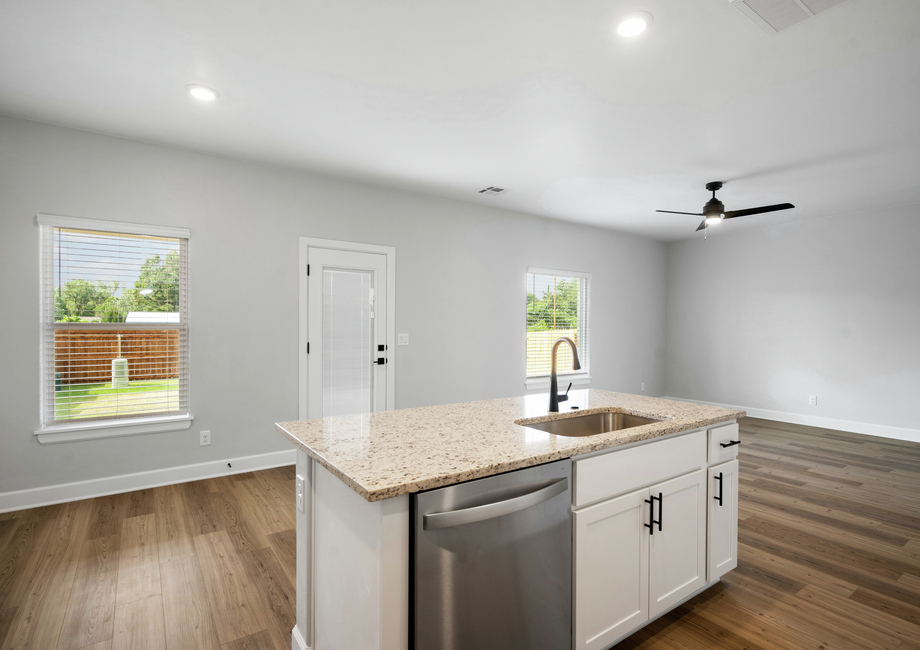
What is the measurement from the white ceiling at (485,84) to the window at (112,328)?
0.80m

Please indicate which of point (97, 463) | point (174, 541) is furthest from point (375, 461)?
point (97, 463)

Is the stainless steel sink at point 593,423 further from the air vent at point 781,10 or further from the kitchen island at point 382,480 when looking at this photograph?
the air vent at point 781,10

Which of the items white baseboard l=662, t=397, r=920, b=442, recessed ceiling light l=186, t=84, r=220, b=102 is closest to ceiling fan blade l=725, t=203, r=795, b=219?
white baseboard l=662, t=397, r=920, b=442

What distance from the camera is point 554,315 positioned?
6.23m

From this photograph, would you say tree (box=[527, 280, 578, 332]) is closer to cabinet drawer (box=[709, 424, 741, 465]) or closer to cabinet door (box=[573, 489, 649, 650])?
cabinet drawer (box=[709, 424, 741, 465])

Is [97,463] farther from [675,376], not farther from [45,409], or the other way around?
[675,376]

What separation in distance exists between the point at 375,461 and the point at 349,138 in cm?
277

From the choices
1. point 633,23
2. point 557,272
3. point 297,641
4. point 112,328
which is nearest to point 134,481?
point 112,328

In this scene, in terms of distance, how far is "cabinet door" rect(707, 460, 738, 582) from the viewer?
2115 millimetres

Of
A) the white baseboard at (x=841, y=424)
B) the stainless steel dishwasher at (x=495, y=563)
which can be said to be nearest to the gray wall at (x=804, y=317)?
the white baseboard at (x=841, y=424)

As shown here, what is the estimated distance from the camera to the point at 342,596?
4.65 ft

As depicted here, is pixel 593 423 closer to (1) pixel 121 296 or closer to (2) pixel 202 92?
(2) pixel 202 92

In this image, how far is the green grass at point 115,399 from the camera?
3.28 m

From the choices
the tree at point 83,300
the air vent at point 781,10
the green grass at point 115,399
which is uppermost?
the air vent at point 781,10
